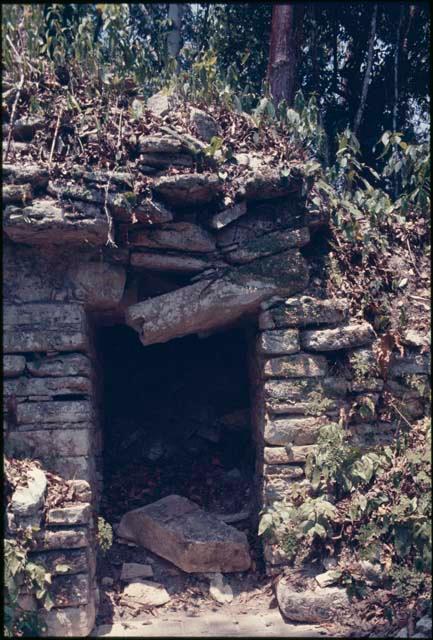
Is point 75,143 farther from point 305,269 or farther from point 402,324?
point 402,324

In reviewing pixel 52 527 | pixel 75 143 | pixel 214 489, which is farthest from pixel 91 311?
pixel 214 489

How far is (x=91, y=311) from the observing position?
5.01 metres

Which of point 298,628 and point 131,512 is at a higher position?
point 131,512

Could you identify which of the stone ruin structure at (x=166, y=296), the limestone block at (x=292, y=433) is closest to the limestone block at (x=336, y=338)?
the stone ruin structure at (x=166, y=296)

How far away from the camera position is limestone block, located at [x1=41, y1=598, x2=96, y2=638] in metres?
4.16

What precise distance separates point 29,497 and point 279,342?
78.7 inches

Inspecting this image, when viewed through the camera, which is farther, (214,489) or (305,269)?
(214,489)

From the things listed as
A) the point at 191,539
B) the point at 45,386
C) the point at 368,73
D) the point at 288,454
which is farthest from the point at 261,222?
the point at 368,73

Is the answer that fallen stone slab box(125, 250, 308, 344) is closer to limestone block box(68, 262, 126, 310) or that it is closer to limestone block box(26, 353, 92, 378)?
limestone block box(68, 262, 126, 310)

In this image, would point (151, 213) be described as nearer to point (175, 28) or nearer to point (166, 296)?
point (166, 296)

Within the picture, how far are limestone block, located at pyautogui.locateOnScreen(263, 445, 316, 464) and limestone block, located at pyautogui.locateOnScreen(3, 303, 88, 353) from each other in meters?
1.56

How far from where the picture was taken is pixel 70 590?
4230mm

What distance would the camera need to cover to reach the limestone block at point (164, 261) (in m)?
4.86

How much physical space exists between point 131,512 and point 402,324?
2523 millimetres
